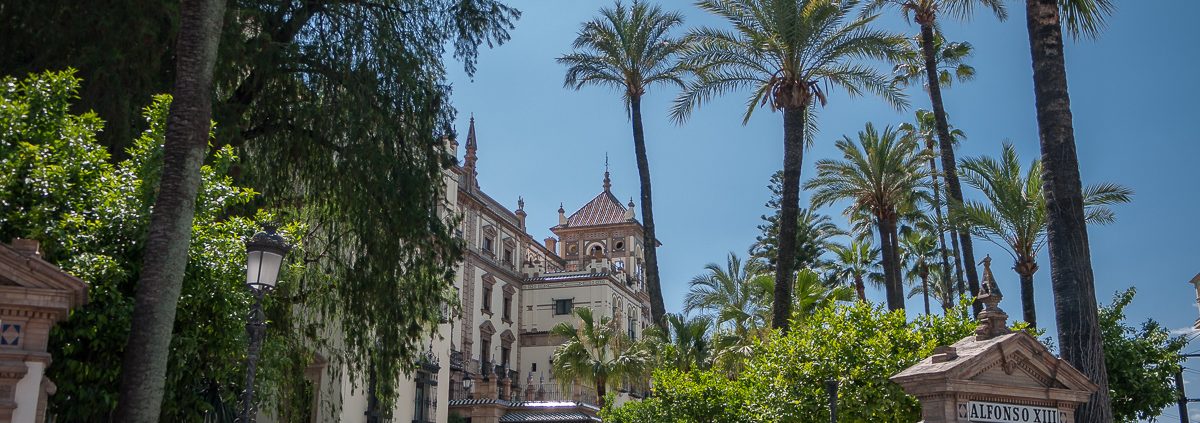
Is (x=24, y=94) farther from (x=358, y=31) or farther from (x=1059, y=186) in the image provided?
(x=1059, y=186)

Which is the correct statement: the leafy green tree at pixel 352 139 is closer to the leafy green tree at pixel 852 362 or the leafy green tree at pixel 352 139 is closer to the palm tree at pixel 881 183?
the leafy green tree at pixel 852 362

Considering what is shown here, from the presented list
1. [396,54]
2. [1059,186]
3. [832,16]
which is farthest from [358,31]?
[832,16]

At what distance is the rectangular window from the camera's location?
6194cm

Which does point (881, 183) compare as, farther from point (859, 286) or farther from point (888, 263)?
point (859, 286)

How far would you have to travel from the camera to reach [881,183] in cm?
3334

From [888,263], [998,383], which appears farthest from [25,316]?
[888,263]

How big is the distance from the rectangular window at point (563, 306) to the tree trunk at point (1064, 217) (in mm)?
48302

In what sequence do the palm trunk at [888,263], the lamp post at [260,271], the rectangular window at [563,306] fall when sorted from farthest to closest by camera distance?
the rectangular window at [563,306] < the palm trunk at [888,263] < the lamp post at [260,271]

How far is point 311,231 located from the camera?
64.4ft

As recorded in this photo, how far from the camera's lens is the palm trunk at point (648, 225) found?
100 ft

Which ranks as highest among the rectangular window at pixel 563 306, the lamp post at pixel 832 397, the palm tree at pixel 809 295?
the rectangular window at pixel 563 306

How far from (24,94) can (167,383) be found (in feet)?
13.3

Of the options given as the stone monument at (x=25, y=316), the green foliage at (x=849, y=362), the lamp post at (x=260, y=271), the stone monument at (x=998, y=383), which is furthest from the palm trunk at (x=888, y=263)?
the stone monument at (x=25, y=316)

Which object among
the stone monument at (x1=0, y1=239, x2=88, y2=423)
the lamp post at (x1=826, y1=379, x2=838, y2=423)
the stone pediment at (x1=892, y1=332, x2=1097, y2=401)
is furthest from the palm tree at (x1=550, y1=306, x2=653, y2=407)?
the stone monument at (x1=0, y1=239, x2=88, y2=423)
